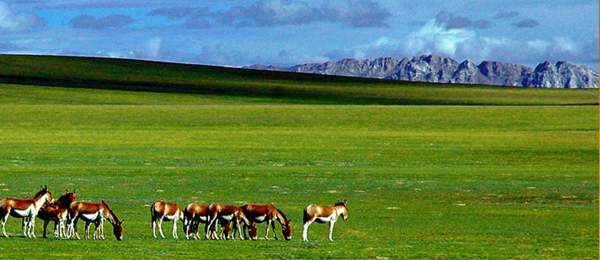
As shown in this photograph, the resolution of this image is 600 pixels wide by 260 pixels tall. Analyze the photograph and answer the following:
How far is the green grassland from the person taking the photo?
1652 centimetres

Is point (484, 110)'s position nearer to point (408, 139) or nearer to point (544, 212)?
point (408, 139)

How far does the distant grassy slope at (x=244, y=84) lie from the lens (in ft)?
325

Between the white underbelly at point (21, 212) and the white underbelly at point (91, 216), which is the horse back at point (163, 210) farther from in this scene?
the white underbelly at point (21, 212)

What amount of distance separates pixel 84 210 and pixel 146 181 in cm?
Result: 1300

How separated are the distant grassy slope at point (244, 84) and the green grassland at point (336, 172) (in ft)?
80.0

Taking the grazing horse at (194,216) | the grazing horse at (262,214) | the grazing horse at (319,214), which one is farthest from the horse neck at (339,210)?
the grazing horse at (194,216)

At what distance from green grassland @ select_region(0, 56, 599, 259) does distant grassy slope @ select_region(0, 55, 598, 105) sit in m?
24.4

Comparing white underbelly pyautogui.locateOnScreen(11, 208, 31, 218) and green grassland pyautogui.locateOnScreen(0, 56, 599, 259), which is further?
green grassland pyautogui.locateOnScreen(0, 56, 599, 259)

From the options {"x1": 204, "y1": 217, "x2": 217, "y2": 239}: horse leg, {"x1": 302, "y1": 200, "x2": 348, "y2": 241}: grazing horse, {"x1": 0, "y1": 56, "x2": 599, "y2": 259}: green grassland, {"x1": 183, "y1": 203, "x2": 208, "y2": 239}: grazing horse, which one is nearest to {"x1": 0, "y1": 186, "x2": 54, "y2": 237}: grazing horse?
{"x1": 0, "y1": 56, "x2": 599, "y2": 259}: green grassland

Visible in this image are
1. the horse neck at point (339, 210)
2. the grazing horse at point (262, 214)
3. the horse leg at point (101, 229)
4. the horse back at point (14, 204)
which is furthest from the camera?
the horse neck at point (339, 210)

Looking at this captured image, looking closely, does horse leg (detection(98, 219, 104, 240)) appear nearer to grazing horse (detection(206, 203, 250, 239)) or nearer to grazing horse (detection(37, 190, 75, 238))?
grazing horse (detection(37, 190, 75, 238))

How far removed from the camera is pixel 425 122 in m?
61.9

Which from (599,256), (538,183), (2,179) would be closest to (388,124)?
(538,183)

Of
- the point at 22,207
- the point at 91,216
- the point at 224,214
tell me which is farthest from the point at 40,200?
the point at 224,214
